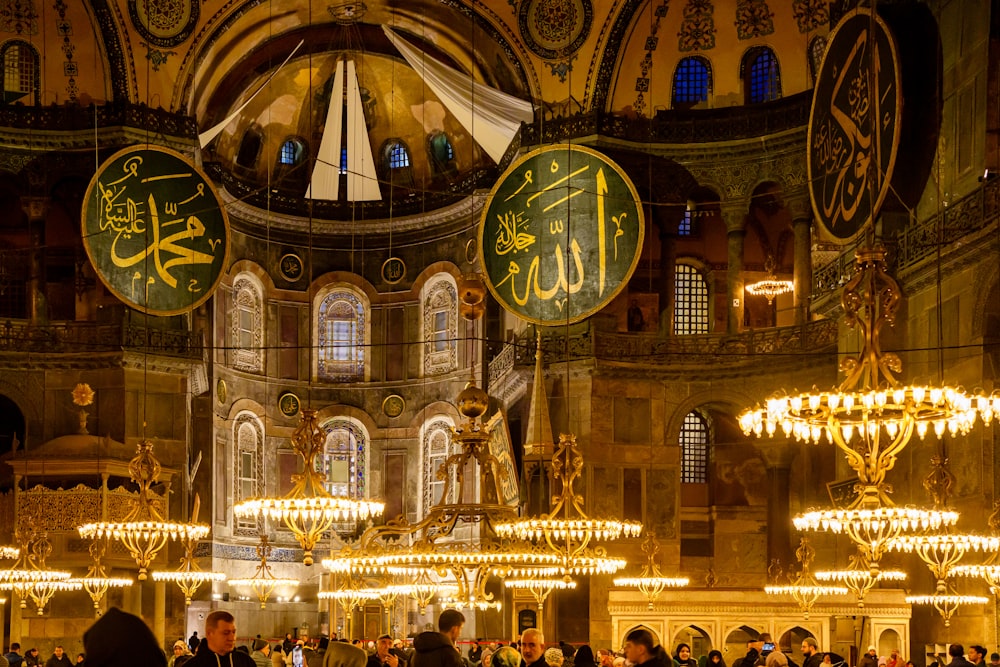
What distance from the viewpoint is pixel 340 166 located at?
2564cm

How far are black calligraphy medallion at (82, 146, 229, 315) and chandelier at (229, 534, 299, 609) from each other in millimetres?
6206

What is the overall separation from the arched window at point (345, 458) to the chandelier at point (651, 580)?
28.3ft

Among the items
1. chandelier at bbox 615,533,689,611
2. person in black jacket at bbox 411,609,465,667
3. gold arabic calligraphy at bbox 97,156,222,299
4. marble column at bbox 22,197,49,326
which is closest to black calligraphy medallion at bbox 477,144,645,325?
chandelier at bbox 615,533,689,611

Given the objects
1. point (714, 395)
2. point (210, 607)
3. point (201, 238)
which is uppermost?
point (201, 238)

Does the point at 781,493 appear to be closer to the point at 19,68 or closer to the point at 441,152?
the point at 441,152

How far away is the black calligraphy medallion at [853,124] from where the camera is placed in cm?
1478

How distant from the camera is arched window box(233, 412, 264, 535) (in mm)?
25438

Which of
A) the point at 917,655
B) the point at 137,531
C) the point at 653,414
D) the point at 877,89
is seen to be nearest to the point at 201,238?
the point at 137,531

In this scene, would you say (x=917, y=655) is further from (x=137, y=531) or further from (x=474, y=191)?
(x=474, y=191)

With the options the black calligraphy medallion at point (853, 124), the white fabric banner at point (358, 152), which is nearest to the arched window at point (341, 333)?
the white fabric banner at point (358, 152)

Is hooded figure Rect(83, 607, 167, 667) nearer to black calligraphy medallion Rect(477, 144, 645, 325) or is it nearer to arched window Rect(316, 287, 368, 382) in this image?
→ black calligraphy medallion Rect(477, 144, 645, 325)

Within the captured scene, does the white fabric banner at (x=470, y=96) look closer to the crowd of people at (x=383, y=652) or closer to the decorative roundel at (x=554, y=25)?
the decorative roundel at (x=554, y=25)

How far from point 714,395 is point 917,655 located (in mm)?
5327

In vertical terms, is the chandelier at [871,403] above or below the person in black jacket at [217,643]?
above
